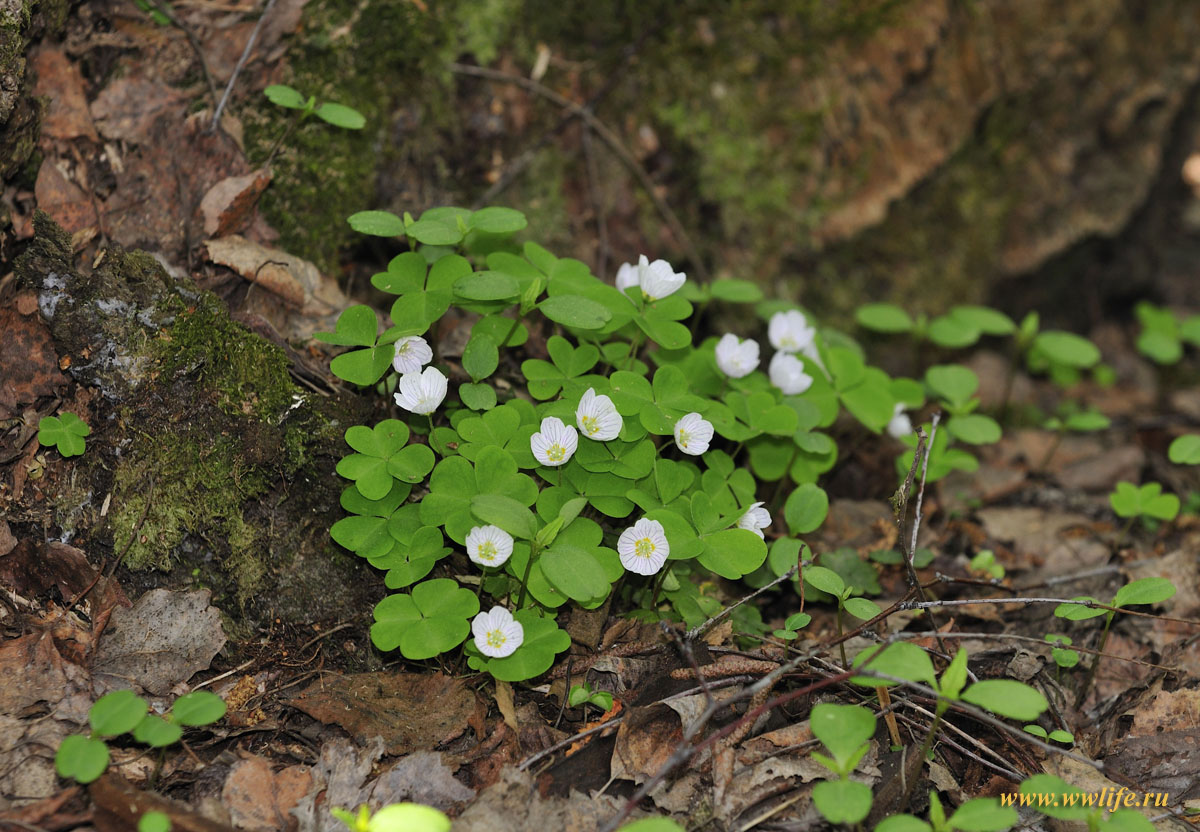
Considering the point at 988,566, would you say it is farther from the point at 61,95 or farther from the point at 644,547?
the point at 61,95

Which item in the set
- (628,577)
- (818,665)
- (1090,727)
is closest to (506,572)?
(628,577)

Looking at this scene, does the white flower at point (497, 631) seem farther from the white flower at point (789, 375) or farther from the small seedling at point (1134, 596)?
the small seedling at point (1134, 596)

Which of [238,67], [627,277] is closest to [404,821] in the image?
[627,277]

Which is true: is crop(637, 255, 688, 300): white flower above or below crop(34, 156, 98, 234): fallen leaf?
below

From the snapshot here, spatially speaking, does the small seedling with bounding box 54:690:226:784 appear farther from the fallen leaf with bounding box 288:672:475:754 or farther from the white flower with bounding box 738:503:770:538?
the white flower with bounding box 738:503:770:538

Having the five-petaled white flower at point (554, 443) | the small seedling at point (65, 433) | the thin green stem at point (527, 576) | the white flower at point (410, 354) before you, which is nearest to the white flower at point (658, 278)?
the five-petaled white flower at point (554, 443)

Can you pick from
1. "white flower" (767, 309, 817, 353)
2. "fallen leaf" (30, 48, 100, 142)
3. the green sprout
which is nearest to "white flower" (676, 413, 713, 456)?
"white flower" (767, 309, 817, 353)
